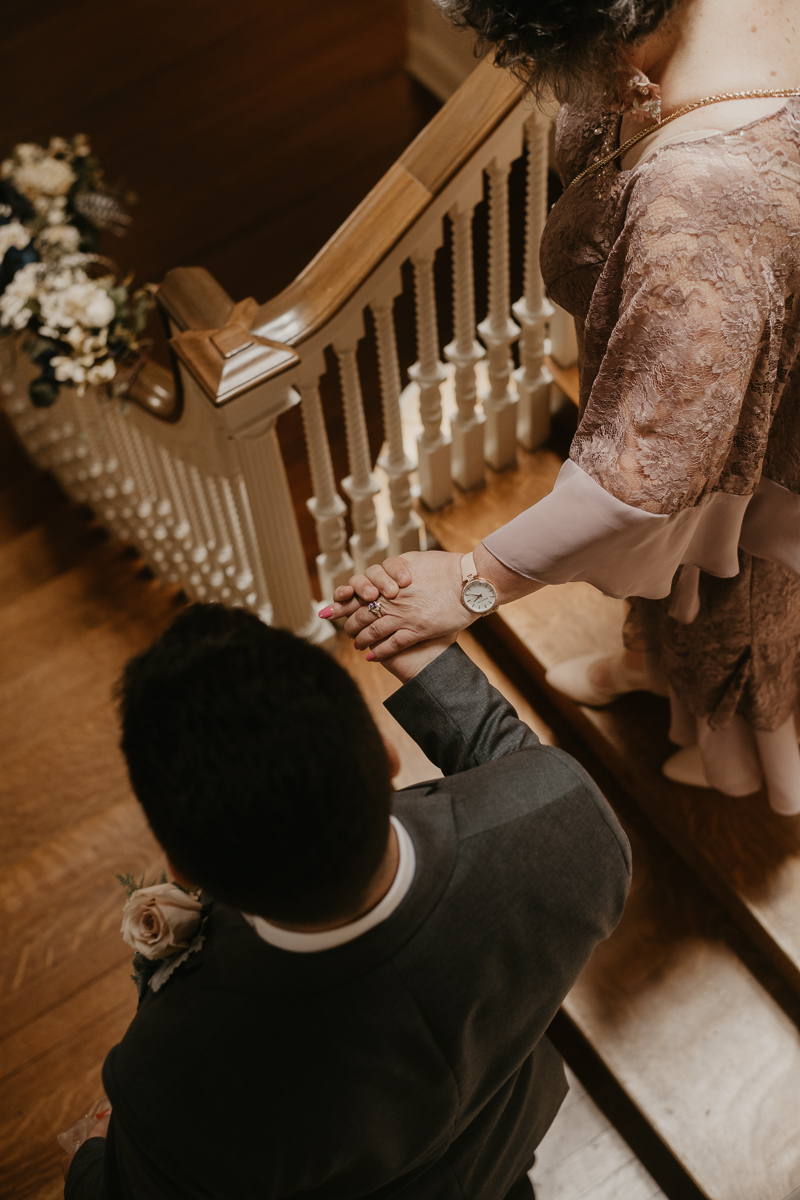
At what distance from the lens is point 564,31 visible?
1015 mm

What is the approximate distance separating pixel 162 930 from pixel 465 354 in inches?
65.8

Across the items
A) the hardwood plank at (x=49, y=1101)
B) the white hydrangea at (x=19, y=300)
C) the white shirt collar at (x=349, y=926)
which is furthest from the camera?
the white hydrangea at (x=19, y=300)

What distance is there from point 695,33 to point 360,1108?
1155mm

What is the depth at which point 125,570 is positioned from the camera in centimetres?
341

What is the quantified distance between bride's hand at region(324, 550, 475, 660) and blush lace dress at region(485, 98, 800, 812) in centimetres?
8

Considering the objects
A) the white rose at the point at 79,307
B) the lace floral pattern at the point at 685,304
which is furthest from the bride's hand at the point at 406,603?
the white rose at the point at 79,307

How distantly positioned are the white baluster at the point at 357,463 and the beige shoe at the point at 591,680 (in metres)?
0.61

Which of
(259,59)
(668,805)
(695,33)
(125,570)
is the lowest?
(125,570)

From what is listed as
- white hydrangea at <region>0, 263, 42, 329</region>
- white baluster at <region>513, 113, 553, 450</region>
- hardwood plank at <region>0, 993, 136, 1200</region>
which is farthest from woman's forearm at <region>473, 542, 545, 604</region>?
white hydrangea at <region>0, 263, 42, 329</region>

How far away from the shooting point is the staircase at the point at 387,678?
1792 mm

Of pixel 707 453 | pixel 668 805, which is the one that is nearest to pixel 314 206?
pixel 668 805

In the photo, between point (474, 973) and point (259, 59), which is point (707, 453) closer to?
point (474, 973)

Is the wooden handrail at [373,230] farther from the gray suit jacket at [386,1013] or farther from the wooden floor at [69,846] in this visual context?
the gray suit jacket at [386,1013]

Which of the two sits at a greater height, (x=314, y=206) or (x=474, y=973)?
(x=474, y=973)
